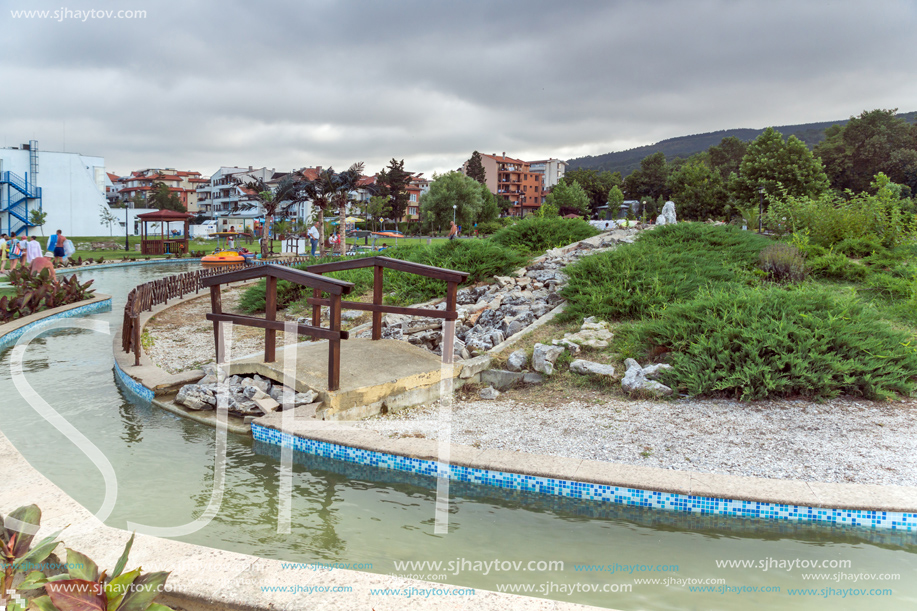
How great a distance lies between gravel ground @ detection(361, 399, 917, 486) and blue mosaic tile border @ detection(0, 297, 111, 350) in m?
7.19

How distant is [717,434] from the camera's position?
185 inches

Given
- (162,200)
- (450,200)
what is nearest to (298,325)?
(450,200)

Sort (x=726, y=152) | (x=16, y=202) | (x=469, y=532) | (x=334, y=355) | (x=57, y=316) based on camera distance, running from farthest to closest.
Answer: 1. (x=726, y=152)
2. (x=16, y=202)
3. (x=57, y=316)
4. (x=334, y=355)
5. (x=469, y=532)

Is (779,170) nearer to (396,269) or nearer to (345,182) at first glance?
(345,182)

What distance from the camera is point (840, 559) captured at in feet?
10.6

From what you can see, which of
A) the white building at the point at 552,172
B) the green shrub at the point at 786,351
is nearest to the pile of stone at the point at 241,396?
the green shrub at the point at 786,351

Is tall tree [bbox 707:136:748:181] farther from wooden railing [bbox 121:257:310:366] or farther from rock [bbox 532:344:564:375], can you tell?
rock [bbox 532:344:564:375]

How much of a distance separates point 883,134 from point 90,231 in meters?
74.3

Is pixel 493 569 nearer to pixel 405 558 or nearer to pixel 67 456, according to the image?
pixel 405 558

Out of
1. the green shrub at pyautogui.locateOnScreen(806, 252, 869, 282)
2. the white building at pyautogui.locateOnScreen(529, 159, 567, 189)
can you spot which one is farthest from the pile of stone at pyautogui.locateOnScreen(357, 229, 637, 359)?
the white building at pyautogui.locateOnScreen(529, 159, 567, 189)

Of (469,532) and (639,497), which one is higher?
(639,497)

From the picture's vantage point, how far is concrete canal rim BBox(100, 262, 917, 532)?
3.47 metres

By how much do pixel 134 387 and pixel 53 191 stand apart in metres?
58.5

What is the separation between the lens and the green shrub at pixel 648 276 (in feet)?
25.1
